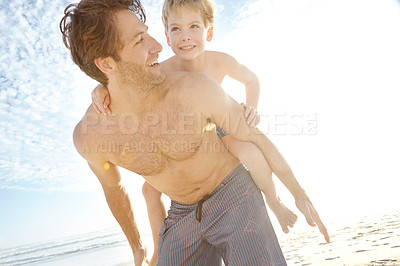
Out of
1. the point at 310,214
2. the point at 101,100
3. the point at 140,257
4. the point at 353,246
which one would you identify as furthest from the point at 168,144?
the point at 353,246

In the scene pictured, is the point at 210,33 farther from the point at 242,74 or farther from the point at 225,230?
the point at 225,230

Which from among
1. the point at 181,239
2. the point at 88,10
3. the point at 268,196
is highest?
the point at 88,10

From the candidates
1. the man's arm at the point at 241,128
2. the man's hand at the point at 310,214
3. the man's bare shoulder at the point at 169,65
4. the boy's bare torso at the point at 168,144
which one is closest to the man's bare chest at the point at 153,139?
the boy's bare torso at the point at 168,144

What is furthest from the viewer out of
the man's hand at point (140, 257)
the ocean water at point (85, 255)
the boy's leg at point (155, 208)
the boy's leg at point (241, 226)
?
the ocean water at point (85, 255)

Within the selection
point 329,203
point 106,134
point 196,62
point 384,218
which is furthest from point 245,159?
point 329,203

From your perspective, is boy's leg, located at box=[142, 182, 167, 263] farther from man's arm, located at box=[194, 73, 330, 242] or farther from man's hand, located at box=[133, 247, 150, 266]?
man's arm, located at box=[194, 73, 330, 242]

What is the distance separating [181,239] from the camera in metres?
2.53

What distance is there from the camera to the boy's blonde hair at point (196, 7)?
3666 millimetres

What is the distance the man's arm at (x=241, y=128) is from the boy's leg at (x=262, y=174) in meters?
0.05

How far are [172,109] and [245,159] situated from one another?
66 cm

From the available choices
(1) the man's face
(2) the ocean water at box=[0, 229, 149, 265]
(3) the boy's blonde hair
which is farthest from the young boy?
(2) the ocean water at box=[0, 229, 149, 265]

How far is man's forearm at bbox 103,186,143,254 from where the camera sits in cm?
296

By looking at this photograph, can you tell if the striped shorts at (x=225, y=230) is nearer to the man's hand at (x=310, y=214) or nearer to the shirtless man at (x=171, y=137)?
the shirtless man at (x=171, y=137)

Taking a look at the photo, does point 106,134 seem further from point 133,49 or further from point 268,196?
point 268,196
